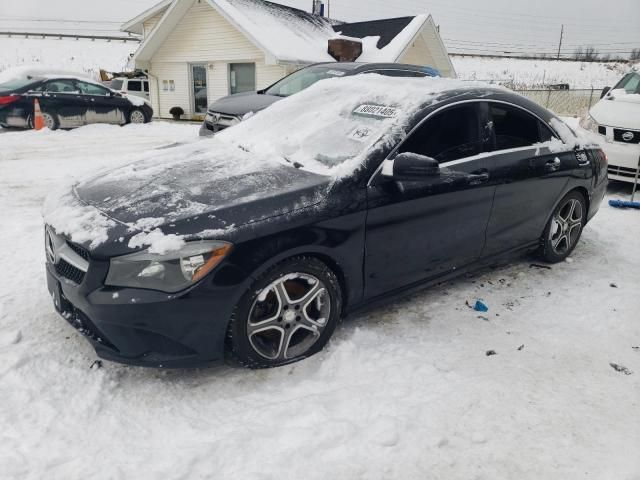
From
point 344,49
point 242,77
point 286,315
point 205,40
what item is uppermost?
point 205,40

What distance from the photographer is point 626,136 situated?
719cm

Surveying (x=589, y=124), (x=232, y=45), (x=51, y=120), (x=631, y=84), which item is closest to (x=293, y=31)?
(x=232, y=45)

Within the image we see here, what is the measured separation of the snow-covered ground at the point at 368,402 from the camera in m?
2.25

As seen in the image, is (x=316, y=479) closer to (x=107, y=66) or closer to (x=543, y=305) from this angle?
(x=543, y=305)

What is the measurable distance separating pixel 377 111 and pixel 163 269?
187 centimetres

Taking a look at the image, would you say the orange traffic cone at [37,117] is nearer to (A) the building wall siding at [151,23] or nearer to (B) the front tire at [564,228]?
(A) the building wall siding at [151,23]

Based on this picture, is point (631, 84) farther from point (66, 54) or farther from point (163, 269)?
point (66, 54)

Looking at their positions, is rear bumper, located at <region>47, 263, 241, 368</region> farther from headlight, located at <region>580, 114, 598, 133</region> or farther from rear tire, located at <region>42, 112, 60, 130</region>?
rear tire, located at <region>42, 112, 60, 130</region>

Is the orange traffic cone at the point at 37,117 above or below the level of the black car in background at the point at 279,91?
below

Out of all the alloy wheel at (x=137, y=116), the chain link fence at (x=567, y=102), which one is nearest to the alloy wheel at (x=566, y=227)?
the alloy wheel at (x=137, y=116)

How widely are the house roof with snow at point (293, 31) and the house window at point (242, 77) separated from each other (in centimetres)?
151

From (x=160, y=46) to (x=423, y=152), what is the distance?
1926 cm

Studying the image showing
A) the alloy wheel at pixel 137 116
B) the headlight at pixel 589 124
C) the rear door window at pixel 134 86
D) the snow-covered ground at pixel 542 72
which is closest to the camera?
the headlight at pixel 589 124

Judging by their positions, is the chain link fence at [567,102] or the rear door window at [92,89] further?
the chain link fence at [567,102]
